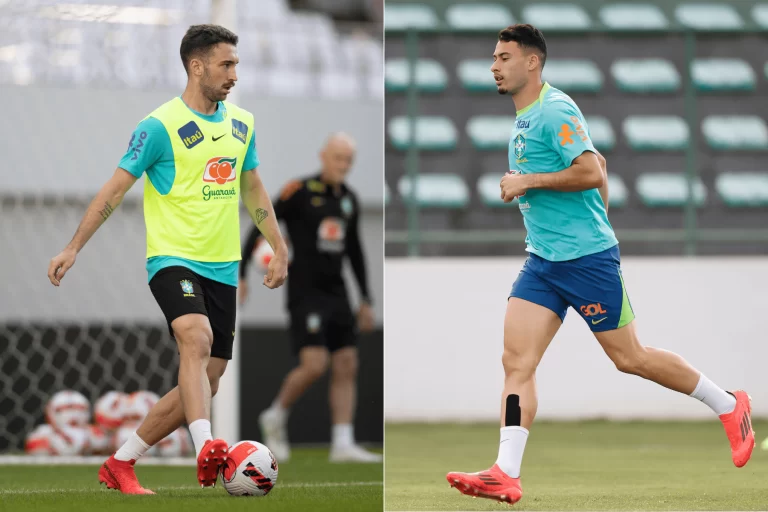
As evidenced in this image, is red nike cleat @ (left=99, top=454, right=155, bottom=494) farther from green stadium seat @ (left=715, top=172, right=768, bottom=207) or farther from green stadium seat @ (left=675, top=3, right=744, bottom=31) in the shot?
green stadium seat @ (left=675, top=3, right=744, bottom=31)

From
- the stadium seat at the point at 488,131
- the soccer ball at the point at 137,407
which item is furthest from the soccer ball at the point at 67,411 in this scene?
the stadium seat at the point at 488,131

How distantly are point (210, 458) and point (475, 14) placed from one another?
10.1 metres

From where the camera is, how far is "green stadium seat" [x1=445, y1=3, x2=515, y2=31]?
13117mm

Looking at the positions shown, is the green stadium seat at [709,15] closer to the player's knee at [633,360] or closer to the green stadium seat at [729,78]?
the green stadium seat at [729,78]

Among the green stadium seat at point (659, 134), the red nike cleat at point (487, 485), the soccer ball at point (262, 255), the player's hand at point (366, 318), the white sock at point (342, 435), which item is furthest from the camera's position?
the green stadium seat at point (659, 134)

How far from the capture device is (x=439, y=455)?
645 cm

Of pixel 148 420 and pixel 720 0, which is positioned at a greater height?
pixel 720 0

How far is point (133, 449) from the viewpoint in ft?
14.4

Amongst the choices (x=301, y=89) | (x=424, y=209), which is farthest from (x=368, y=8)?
(x=424, y=209)

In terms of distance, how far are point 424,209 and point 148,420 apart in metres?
5.65

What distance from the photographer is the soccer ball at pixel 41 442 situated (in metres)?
7.09

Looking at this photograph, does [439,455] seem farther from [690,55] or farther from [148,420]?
[690,55]

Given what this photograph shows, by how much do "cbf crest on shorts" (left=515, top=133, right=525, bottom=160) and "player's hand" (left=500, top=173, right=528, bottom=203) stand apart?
18cm

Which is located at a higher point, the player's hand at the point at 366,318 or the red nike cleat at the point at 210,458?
the red nike cleat at the point at 210,458
